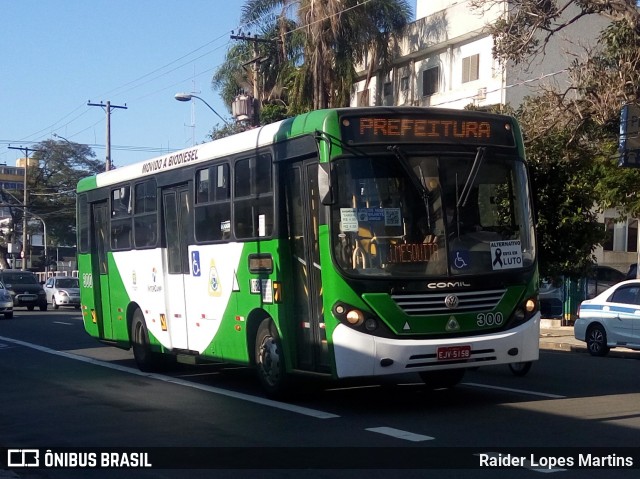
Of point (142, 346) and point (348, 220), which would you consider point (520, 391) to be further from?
point (142, 346)

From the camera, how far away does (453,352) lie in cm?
1076

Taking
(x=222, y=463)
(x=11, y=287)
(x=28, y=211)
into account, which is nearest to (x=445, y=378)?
(x=222, y=463)

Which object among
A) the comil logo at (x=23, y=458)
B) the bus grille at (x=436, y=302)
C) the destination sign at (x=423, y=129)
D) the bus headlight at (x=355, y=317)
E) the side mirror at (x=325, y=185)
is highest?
the destination sign at (x=423, y=129)

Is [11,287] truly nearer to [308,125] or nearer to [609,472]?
[308,125]

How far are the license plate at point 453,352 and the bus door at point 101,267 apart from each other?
8.90 meters

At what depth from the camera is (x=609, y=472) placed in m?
7.98

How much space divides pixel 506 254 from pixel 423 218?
1205 mm

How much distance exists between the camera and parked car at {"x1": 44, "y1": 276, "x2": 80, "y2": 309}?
4438cm

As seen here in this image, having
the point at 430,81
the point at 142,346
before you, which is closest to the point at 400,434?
the point at 142,346

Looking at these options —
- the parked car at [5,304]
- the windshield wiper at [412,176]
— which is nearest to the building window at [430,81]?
the parked car at [5,304]

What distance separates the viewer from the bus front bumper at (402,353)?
10523 mm

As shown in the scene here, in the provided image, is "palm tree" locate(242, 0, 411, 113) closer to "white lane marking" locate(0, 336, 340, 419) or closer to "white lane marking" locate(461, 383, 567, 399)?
"white lane marking" locate(0, 336, 340, 419)

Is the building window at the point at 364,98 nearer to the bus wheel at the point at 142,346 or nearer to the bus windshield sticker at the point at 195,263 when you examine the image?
the bus wheel at the point at 142,346

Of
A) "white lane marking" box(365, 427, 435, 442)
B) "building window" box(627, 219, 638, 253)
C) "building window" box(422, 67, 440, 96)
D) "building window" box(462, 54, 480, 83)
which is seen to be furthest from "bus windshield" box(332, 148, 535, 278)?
"building window" box(627, 219, 638, 253)
